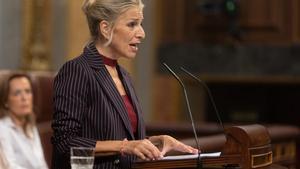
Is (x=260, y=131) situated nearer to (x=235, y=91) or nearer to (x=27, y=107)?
(x=27, y=107)

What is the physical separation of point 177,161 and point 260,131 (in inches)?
14.3

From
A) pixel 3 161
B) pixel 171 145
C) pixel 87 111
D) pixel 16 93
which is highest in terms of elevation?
pixel 87 111

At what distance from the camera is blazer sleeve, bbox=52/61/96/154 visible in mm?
2270

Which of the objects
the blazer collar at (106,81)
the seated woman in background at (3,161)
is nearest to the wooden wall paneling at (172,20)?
the seated woman in background at (3,161)

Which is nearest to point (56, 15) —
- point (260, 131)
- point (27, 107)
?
point (27, 107)

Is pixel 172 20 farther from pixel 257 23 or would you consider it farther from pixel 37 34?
pixel 37 34

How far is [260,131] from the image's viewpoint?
2465mm

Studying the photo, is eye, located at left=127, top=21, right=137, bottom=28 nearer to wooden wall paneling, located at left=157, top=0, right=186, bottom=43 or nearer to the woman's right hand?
the woman's right hand

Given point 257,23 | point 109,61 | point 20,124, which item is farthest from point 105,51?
point 257,23

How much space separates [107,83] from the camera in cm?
240

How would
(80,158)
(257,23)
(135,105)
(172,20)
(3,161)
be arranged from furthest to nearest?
1. (172,20)
2. (257,23)
3. (3,161)
4. (135,105)
5. (80,158)

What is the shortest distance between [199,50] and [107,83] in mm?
5267

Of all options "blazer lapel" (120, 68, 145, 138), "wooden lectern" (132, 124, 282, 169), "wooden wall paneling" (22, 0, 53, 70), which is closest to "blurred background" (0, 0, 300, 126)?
"wooden wall paneling" (22, 0, 53, 70)

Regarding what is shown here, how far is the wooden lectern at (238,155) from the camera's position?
2.24 m
